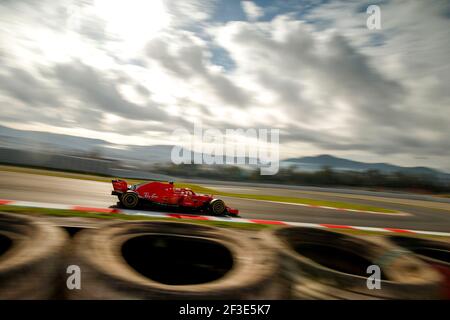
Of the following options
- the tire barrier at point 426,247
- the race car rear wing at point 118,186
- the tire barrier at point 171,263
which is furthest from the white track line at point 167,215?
the tire barrier at point 171,263

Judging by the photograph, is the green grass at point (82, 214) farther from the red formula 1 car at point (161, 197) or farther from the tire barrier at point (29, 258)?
the tire barrier at point (29, 258)

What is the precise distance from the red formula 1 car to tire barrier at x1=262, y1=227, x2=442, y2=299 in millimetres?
3238

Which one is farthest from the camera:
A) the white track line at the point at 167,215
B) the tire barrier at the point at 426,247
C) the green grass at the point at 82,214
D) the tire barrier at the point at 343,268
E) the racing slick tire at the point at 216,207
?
the racing slick tire at the point at 216,207

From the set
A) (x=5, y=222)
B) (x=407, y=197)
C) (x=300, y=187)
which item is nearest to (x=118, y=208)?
(x=5, y=222)

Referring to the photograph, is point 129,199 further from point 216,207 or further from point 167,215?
point 216,207

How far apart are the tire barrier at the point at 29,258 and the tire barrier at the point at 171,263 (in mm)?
236

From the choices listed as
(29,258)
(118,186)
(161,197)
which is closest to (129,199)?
(118,186)

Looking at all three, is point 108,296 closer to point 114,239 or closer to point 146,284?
point 146,284

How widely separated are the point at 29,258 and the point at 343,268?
419 centimetres

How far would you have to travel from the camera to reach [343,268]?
173 inches

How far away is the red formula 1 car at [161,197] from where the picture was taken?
748 cm

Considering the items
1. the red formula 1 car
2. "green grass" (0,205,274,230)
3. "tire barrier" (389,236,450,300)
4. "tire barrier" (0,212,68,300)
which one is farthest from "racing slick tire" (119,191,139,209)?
"tire barrier" (389,236,450,300)
